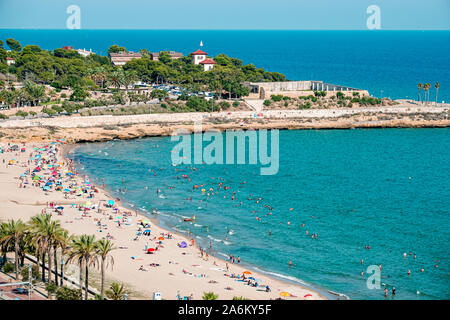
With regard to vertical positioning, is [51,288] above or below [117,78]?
below

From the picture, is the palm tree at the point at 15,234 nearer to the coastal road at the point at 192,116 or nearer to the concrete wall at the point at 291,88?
the coastal road at the point at 192,116

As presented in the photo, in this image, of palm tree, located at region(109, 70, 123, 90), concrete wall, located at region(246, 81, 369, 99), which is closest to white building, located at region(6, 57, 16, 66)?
palm tree, located at region(109, 70, 123, 90)

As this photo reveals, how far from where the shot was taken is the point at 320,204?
6128 centimetres

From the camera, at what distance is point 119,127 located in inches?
3772

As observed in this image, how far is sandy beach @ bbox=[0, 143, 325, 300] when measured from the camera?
40.5 meters

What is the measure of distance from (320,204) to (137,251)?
22177 millimetres

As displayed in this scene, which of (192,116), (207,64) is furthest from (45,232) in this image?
(207,64)

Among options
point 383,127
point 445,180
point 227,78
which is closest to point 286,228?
point 445,180

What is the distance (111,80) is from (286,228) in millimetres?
73895

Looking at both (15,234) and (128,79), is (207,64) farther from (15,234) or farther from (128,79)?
(15,234)

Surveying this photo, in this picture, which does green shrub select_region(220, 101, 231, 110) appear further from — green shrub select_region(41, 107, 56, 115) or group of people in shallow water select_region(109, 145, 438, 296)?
group of people in shallow water select_region(109, 145, 438, 296)

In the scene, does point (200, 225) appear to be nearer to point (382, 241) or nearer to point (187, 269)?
point (187, 269)

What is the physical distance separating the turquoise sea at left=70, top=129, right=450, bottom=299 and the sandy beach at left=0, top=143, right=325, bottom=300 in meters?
2.35

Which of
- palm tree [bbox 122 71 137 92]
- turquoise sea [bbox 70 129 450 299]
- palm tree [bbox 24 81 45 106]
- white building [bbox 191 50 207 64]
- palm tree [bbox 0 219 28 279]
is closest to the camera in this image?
palm tree [bbox 0 219 28 279]
